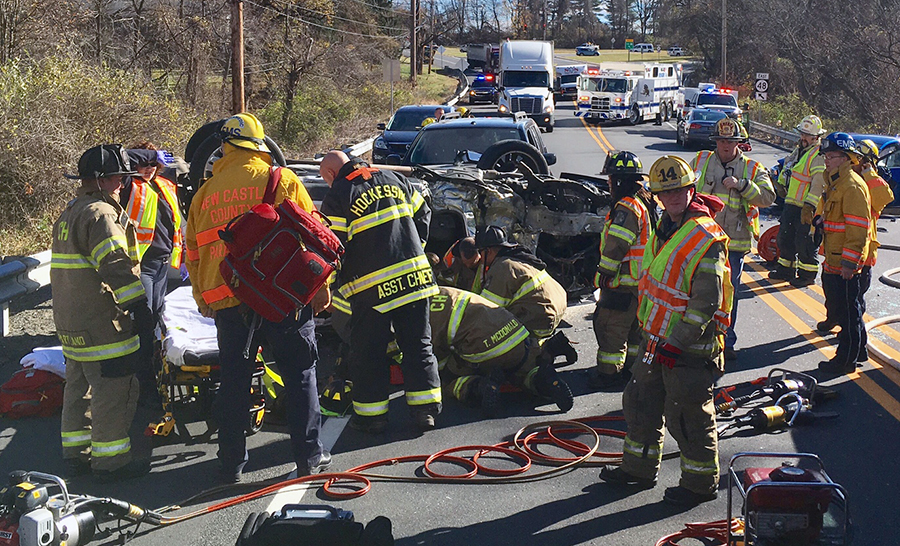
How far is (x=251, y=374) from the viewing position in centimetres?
524

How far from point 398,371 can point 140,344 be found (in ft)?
7.30

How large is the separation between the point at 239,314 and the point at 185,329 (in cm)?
163

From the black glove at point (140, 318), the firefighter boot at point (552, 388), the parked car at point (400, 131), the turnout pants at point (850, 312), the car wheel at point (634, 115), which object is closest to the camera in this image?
the black glove at point (140, 318)

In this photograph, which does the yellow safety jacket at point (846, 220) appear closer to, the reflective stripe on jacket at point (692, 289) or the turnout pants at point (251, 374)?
the reflective stripe on jacket at point (692, 289)

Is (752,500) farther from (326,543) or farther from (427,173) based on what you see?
(427,173)

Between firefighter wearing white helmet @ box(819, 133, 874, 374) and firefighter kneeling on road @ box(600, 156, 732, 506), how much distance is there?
9.07 feet

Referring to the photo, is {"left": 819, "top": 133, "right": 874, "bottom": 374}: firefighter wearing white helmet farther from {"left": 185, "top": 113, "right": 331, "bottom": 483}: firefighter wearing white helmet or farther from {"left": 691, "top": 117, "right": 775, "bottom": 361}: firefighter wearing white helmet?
{"left": 185, "top": 113, "right": 331, "bottom": 483}: firefighter wearing white helmet

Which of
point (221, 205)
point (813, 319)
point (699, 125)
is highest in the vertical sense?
point (221, 205)

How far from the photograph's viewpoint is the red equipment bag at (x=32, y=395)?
6234mm

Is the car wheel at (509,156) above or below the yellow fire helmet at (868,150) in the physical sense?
below

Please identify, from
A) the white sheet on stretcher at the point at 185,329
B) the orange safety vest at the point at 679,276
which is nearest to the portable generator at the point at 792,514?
the orange safety vest at the point at 679,276

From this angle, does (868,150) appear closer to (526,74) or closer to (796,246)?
(796,246)

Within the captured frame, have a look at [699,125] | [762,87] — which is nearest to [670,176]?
[699,125]

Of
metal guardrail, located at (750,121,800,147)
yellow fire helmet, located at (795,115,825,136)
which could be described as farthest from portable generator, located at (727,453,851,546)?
metal guardrail, located at (750,121,800,147)
